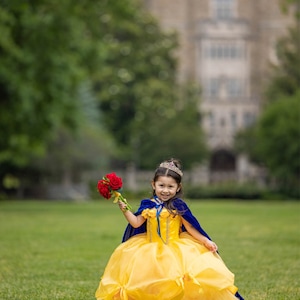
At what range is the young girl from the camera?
6.98m

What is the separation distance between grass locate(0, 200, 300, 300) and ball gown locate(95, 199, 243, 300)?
4.05 ft

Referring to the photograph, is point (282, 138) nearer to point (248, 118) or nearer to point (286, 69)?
point (286, 69)

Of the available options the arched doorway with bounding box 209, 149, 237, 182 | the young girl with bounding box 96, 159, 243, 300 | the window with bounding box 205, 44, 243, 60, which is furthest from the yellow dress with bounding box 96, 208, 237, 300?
the window with bounding box 205, 44, 243, 60

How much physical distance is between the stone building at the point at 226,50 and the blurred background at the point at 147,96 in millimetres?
83

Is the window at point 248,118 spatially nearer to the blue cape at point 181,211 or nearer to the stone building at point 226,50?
the stone building at point 226,50

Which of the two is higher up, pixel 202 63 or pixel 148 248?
pixel 202 63

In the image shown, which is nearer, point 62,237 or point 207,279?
point 207,279

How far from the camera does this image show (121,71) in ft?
205

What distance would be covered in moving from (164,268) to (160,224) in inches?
18.2

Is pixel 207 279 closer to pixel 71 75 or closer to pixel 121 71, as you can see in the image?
pixel 71 75

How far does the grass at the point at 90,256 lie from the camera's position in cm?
908

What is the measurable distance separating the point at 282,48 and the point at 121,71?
13.8 meters

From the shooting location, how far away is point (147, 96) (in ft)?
200

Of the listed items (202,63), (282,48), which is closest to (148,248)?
(282,48)
